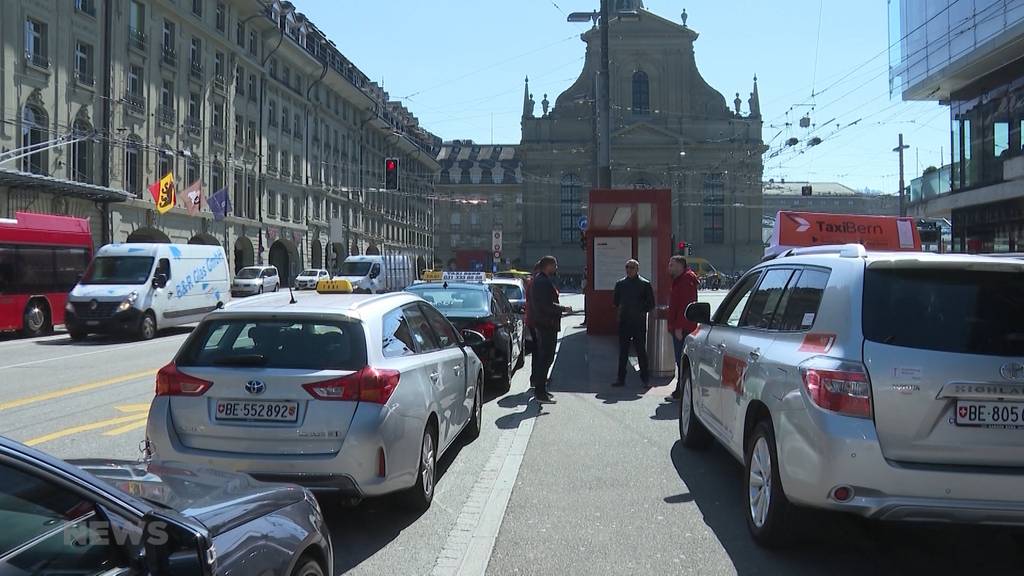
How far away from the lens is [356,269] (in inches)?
1409

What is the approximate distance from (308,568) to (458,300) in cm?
865

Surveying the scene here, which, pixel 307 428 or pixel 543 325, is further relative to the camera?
pixel 543 325

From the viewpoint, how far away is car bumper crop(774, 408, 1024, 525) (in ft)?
13.5

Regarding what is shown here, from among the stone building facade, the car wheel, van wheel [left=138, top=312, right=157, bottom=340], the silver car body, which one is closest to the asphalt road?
the car wheel

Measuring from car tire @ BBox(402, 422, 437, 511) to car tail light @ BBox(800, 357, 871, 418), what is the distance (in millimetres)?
2583

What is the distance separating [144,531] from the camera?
2178 mm

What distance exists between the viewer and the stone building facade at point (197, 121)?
2931 cm

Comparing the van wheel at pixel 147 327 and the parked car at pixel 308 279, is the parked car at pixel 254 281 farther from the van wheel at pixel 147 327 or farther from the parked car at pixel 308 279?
the van wheel at pixel 147 327

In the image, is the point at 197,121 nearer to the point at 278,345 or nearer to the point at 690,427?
the point at 690,427

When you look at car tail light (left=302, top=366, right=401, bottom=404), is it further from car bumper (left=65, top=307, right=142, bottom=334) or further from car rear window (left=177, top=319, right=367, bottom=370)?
car bumper (left=65, top=307, right=142, bottom=334)

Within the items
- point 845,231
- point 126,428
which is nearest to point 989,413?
point 126,428

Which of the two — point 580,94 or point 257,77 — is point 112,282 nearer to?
point 257,77

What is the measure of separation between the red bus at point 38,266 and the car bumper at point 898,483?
20.2 m

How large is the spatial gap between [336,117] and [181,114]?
21.4 metres
